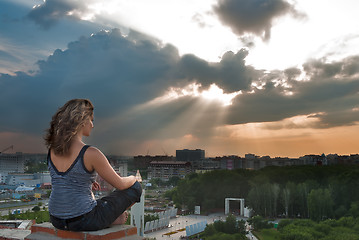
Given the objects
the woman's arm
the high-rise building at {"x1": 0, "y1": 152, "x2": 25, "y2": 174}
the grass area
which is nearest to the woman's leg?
the woman's arm

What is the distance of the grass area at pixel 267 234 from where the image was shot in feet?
111

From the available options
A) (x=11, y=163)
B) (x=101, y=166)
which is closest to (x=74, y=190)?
(x=101, y=166)

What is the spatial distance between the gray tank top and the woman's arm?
0.16 feet

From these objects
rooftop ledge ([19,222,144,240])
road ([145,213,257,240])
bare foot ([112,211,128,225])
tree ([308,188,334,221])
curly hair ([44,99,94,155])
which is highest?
curly hair ([44,99,94,155])

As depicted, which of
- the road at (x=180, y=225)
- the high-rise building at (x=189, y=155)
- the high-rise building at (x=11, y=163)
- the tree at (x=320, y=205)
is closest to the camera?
the road at (x=180, y=225)

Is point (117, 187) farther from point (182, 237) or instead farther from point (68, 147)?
point (182, 237)

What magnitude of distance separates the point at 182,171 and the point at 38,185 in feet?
139

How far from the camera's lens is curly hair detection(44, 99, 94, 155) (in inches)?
134

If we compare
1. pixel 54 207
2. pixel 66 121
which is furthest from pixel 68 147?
pixel 54 207

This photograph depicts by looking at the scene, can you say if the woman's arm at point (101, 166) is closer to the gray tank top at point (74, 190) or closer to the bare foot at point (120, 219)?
the gray tank top at point (74, 190)

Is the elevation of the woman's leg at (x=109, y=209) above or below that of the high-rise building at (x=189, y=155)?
below

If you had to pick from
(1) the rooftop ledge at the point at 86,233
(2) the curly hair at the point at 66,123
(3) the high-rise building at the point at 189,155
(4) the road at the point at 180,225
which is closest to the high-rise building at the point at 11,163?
(3) the high-rise building at the point at 189,155

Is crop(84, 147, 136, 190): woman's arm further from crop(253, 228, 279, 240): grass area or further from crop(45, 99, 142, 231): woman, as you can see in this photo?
crop(253, 228, 279, 240): grass area

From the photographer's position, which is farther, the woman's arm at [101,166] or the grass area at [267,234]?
the grass area at [267,234]
